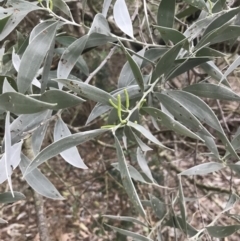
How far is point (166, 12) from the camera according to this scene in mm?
474

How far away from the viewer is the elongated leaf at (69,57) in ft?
1.44

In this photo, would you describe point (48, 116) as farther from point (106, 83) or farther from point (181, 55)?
point (106, 83)

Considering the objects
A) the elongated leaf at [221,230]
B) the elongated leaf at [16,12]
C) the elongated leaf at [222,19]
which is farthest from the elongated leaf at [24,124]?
the elongated leaf at [221,230]

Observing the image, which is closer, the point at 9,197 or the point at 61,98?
the point at 61,98

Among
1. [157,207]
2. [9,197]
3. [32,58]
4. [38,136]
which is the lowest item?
[157,207]

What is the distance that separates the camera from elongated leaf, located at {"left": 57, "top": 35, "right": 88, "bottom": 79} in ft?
1.44

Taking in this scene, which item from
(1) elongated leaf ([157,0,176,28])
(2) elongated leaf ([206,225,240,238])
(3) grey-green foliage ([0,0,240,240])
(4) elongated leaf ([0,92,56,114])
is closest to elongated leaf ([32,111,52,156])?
(3) grey-green foliage ([0,0,240,240])

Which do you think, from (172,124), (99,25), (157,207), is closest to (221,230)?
(157,207)

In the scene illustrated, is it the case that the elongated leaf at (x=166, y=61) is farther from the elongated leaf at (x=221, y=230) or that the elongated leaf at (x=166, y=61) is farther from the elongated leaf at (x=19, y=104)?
the elongated leaf at (x=221, y=230)

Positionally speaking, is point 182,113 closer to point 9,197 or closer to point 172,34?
point 172,34

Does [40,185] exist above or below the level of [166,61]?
below

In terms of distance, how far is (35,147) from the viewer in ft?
1.51

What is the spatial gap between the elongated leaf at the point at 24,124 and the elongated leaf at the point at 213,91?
200 millimetres

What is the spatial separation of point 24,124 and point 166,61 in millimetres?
193
